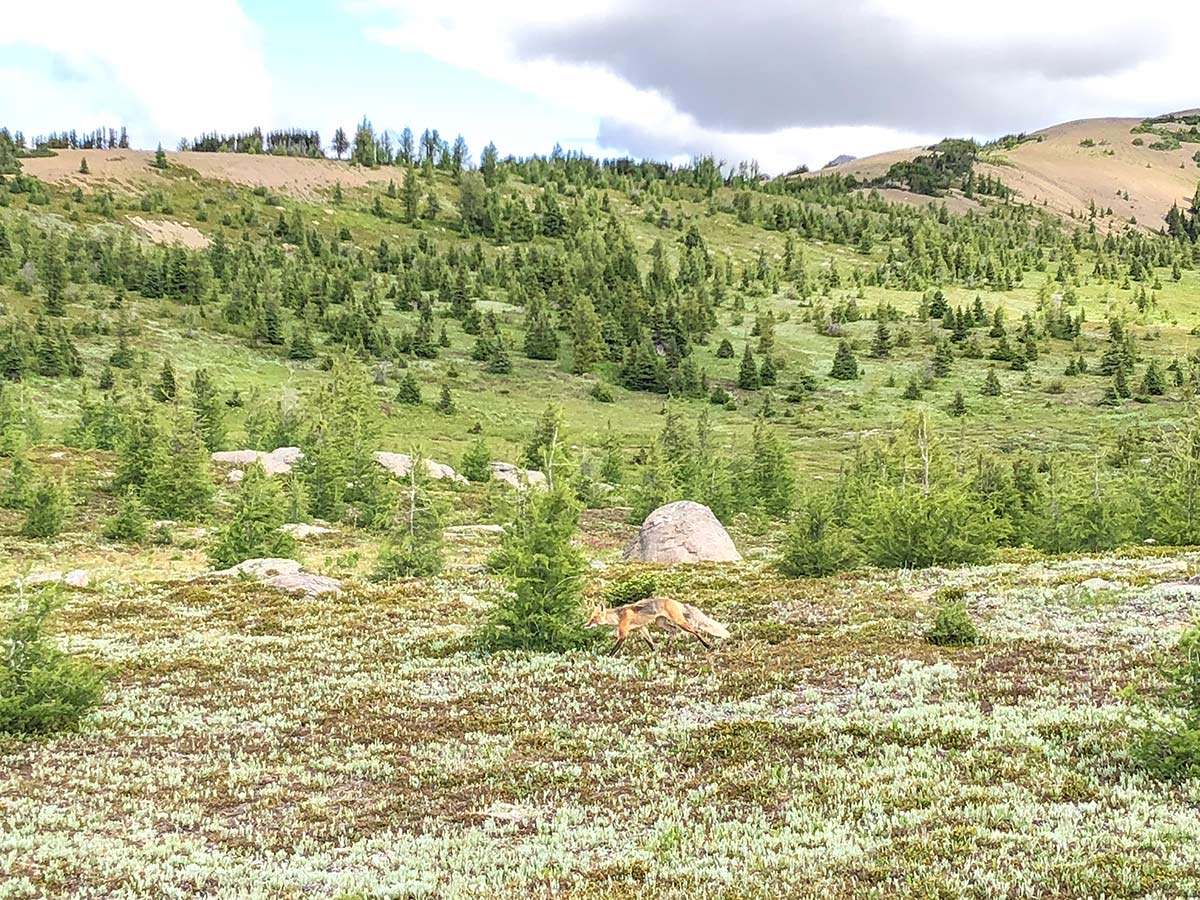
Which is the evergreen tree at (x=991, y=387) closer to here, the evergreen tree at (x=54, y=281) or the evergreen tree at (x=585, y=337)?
the evergreen tree at (x=585, y=337)

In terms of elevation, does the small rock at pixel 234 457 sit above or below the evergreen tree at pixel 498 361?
below

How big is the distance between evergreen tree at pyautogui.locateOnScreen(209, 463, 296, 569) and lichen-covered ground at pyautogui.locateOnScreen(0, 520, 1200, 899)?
13.1 meters

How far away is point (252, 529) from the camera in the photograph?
38.5 meters

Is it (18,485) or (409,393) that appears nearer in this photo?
(18,485)

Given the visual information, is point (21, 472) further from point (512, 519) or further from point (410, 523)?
point (512, 519)

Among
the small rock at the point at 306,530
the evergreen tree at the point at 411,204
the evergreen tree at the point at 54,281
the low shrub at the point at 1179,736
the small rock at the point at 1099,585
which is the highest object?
the evergreen tree at the point at 411,204

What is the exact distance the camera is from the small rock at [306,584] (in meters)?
32.6

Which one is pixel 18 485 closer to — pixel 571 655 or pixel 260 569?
pixel 260 569

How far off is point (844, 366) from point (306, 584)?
96.1 m

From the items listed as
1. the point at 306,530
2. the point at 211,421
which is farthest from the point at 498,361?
the point at 306,530

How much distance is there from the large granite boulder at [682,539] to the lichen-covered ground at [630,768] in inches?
663

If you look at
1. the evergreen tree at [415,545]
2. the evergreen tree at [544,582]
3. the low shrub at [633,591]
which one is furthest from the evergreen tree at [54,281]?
the evergreen tree at [544,582]

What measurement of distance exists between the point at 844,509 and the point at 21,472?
41.8 metres

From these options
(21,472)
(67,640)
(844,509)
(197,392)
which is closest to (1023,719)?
(67,640)
